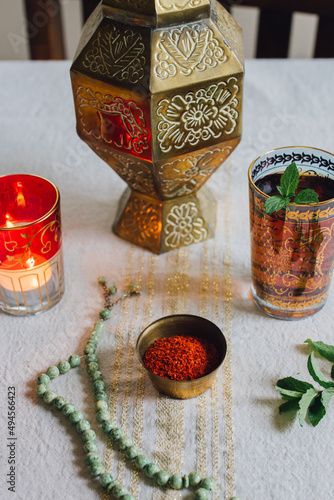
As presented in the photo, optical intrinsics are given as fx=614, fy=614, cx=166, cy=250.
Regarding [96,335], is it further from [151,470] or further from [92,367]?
[151,470]

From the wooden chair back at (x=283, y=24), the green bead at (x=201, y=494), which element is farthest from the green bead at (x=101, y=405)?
the wooden chair back at (x=283, y=24)

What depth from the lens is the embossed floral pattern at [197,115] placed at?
531 millimetres

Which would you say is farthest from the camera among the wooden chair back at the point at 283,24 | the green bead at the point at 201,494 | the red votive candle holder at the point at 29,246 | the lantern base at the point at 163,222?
the wooden chair back at the point at 283,24

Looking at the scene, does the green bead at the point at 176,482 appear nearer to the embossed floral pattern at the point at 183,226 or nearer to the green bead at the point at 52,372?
the green bead at the point at 52,372

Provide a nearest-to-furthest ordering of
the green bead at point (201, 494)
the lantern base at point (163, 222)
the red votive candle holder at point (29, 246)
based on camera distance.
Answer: the green bead at point (201, 494)
the red votive candle holder at point (29, 246)
the lantern base at point (163, 222)

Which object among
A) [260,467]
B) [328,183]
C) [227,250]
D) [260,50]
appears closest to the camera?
[260,467]

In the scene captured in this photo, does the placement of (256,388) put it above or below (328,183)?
below

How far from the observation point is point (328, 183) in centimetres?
55

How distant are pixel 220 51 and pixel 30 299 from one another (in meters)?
0.28

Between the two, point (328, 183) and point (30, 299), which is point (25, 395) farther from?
point (328, 183)

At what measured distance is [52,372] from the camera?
0.51m

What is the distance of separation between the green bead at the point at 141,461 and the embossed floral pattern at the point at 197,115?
10.3 inches

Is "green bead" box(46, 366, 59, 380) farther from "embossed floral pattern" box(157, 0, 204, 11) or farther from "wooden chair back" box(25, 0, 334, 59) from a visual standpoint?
"wooden chair back" box(25, 0, 334, 59)

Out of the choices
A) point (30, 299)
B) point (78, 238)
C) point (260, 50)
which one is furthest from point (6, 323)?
point (260, 50)
